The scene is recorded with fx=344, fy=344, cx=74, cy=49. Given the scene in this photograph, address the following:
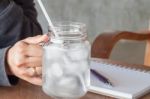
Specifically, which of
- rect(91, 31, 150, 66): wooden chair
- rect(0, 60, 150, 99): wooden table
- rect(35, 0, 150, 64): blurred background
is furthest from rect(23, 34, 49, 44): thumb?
rect(35, 0, 150, 64): blurred background

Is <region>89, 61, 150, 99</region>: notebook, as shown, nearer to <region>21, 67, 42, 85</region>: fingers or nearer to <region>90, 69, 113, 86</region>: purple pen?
<region>90, 69, 113, 86</region>: purple pen

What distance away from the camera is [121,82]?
30.2 inches

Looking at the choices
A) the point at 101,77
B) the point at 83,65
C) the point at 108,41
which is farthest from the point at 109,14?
the point at 83,65

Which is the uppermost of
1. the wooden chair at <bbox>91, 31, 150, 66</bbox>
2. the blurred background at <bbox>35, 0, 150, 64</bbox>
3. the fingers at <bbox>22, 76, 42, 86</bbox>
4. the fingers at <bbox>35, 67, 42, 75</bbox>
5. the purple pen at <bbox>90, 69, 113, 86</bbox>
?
the fingers at <bbox>35, 67, 42, 75</bbox>

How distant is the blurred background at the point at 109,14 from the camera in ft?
7.14

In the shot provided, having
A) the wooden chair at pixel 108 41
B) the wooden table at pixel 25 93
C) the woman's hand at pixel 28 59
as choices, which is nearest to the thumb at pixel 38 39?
the woman's hand at pixel 28 59

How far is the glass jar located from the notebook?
74mm

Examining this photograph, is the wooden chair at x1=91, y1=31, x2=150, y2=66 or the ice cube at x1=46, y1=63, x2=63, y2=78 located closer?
the ice cube at x1=46, y1=63, x2=63, y2=78

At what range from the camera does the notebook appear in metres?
0.70

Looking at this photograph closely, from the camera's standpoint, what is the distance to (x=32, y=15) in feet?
4.08

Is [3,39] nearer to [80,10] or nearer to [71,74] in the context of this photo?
[71,74]

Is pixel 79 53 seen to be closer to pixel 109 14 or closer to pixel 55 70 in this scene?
pixel 55 70

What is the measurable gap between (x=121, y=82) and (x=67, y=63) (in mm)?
186

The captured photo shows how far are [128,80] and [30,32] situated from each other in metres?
0.44
